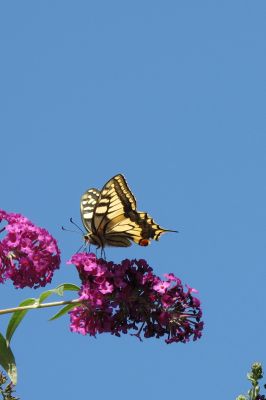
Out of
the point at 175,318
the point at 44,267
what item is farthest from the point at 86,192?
the point at 175,318

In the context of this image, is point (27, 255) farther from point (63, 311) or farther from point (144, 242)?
point (144, 242)

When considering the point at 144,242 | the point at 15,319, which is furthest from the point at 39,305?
the point at 144,242

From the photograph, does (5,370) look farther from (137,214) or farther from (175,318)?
(137,214)

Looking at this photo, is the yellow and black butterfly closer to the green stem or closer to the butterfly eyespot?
the butterfly eyespot

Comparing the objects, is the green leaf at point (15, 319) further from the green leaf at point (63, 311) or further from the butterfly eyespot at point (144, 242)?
the butterfly eyespot at point (144, 242)

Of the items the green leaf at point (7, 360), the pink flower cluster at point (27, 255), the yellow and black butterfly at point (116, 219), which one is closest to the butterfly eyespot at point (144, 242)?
the yellow and black butterfly at point (116, 219)

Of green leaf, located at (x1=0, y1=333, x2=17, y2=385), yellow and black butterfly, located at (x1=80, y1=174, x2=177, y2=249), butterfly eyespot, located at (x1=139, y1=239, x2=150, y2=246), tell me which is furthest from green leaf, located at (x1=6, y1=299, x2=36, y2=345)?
butterfly eyespot, located at (x1=139, y1=239, x2=150, y2=246)
